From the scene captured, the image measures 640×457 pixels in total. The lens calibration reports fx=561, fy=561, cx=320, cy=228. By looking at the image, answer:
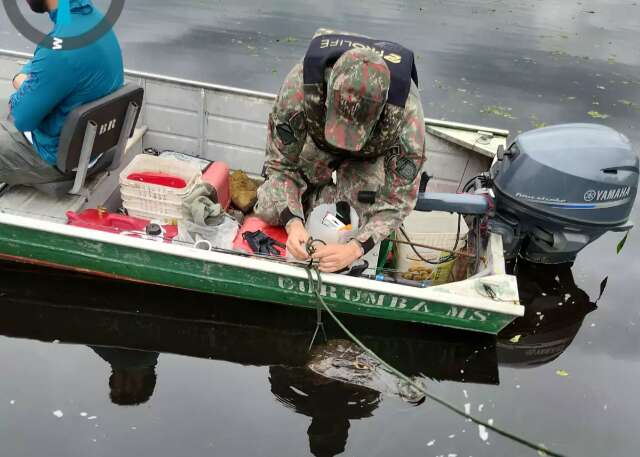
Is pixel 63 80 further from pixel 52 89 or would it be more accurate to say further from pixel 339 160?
pixel 339 160

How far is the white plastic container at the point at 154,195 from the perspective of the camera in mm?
4152

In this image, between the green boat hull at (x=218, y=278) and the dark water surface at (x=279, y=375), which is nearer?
the dark water surface at (x=279, y=375)

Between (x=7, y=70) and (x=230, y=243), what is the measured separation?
9.61 ft

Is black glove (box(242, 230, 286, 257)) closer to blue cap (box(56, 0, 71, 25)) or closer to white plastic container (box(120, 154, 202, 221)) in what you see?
white plastic container (box(120, 154, 202, 221))

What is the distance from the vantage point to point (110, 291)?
162 inches

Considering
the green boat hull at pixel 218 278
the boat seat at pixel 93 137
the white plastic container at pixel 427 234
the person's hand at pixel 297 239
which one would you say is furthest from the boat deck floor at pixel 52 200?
the white plastic container at pixel 427 234

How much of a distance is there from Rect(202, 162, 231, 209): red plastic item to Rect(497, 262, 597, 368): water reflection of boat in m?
2.36

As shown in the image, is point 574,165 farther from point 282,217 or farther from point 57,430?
point 57,430

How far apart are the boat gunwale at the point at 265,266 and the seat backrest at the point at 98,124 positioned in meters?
0.49

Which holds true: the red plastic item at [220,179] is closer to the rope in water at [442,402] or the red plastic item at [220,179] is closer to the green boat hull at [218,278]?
the green boat hull at [218,278]

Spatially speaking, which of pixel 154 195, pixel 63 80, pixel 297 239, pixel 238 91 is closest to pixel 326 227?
pixel 297 239

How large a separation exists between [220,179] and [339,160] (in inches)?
45.9

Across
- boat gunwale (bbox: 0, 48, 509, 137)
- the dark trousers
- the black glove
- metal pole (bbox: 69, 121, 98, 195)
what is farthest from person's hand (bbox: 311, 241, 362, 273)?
the dark trousers

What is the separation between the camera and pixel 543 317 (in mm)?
4430
